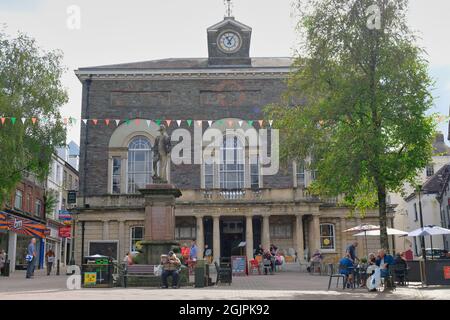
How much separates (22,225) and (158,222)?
28249 millimetres

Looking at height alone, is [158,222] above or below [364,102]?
below

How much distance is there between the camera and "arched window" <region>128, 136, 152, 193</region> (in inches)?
1420

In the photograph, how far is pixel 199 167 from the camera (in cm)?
3566

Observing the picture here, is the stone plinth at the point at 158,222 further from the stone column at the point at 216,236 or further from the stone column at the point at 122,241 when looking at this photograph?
the stone column at the point at 122,241

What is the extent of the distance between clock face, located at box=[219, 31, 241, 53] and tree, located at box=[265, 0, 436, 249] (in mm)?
18503

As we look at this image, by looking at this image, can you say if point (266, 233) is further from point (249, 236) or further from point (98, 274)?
point (98, 274)

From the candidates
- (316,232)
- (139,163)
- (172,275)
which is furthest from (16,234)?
(172,275)

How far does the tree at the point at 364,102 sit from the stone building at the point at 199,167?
1461cm

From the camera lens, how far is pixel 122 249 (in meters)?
34.1

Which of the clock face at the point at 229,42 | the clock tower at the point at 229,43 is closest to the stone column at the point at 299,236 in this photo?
the clock tower at the point at 229,43

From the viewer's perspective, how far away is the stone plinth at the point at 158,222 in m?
19.4

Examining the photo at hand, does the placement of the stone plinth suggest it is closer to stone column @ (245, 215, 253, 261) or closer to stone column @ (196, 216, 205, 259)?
stone column @ (196, 216, 205, 259)

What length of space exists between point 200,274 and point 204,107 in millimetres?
19962

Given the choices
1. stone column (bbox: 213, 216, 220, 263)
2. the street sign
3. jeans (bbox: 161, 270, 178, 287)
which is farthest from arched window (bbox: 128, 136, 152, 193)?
jeans (bbox: 161, 270, 178, 287)
